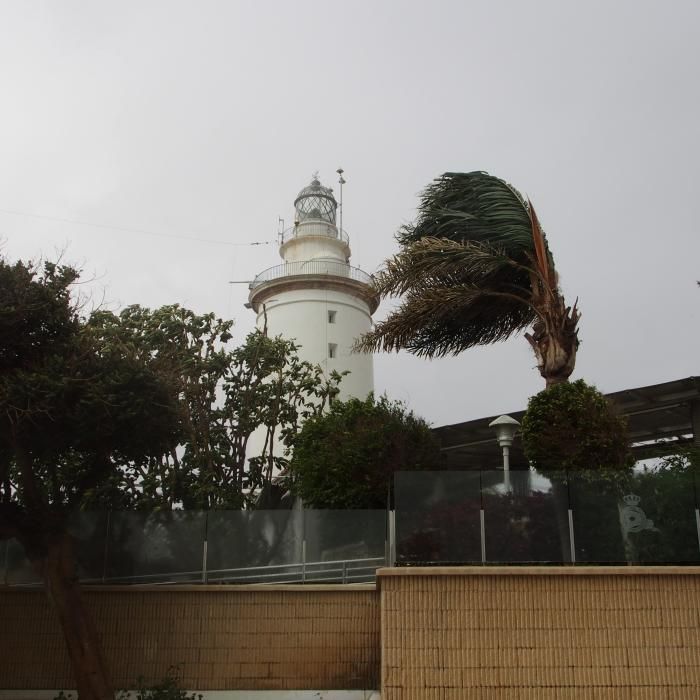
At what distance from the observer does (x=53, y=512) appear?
12.0 metres

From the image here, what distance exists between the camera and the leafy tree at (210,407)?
59.5 ft

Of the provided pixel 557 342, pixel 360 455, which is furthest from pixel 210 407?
pixel 557 342

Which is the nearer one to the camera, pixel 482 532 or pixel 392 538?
pixel 482 532

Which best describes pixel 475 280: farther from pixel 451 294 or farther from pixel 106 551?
pixel 106 551

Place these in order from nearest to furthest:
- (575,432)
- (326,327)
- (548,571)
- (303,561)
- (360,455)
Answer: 1. (548,571)
2. (575,432)
3. (303,561)
4. (360,455)
5. (326,327)

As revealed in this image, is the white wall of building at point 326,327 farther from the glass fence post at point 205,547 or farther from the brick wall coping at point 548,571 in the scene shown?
the brick wall coping at point 548,571

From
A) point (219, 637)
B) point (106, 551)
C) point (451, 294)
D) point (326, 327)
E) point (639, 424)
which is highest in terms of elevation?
point (326, 327)

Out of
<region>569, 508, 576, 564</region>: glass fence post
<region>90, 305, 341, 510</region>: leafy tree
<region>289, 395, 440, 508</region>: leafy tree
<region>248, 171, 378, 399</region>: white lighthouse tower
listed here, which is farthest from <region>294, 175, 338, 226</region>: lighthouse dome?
<region>569, 508, 576, 564</region>: glass fence post

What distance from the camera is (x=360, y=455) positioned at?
15000mm

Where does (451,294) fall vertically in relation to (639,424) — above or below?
above

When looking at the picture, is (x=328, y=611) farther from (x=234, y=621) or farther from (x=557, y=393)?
(x=557, y=393)

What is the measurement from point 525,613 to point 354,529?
3370mm

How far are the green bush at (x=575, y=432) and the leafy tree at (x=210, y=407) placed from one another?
7.95 metres

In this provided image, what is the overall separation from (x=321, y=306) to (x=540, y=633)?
16.1 metres
